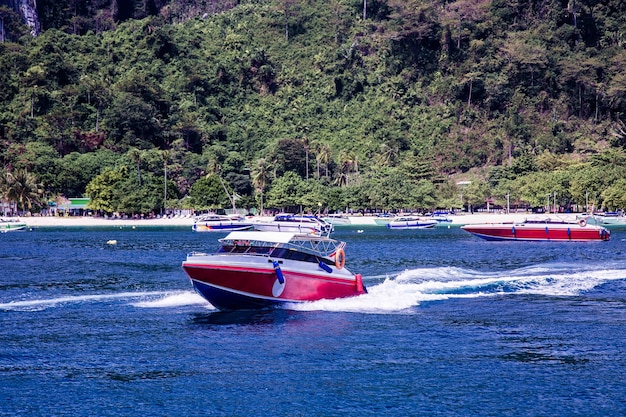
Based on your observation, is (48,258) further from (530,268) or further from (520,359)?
(520,359)

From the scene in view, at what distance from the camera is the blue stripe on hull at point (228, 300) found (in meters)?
42.9

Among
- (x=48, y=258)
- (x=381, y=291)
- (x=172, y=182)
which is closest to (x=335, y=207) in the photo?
(x=172, y=182)

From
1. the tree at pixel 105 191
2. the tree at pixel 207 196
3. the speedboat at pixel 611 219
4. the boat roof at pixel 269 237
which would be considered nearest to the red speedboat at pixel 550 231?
the speedboat at pixel 611 219

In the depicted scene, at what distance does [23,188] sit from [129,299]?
139m

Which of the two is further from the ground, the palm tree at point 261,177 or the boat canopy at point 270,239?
the palm tree at point 261,177

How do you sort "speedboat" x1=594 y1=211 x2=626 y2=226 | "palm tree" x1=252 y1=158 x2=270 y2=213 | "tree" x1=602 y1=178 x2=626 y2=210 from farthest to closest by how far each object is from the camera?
"palm tree" x1=252 y1=158 x2=270 y2=213 → "speedboat" x1=594 y1=211 x2=626 y2=226 → "tree" x1=602 y1=178 x2=626 y2=210

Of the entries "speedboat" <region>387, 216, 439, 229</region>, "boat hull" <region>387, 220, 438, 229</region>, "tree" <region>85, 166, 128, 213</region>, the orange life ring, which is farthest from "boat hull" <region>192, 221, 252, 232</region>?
the orange life ring

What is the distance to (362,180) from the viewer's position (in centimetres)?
19400

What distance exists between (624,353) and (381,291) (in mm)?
19239

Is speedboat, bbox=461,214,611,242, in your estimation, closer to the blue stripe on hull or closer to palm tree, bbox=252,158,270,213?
the blue stripe on hull

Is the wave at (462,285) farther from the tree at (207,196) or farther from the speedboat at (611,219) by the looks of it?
the tree at (207,196)

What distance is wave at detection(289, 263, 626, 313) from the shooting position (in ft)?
151

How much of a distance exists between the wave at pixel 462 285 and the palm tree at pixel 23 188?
133m

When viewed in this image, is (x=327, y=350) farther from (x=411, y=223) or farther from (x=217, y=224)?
(x=411, y=223)
